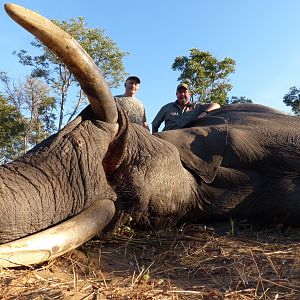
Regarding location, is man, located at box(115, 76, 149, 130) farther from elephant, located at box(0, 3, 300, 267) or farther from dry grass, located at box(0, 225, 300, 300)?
dry grass, located at box(0, 225, 300, 300)

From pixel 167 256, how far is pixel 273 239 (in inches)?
36.1

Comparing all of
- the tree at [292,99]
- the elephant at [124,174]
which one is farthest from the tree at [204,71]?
the elephant at [124,174]

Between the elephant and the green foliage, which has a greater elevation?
the green foliage

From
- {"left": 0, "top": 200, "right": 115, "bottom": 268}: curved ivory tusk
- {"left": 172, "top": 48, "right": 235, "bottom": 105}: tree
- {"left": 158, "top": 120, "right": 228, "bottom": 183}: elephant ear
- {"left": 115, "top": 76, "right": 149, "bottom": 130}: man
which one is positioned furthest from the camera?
{"left": 172, "top": 48, "right": 235, "bottom": 105}: tree

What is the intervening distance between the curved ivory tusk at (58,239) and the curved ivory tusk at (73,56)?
0.59m

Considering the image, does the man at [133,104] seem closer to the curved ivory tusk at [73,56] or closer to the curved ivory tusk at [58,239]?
the curved ivory tusk at [73,56]

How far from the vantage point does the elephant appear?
2.52 m

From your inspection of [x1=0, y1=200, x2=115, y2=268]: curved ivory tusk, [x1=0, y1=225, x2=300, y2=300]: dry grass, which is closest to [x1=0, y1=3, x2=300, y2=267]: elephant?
[x1=0, y1=200, x2=115, y2=268]: curved ivory tusk

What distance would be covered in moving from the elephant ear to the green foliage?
21.0 metres

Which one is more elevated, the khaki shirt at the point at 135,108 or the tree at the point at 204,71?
the tree at the point at 204,71

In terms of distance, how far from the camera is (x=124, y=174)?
10.6 feet

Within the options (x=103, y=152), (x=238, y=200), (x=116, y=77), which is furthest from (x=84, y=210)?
(x=116, y=77)

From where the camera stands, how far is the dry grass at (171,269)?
86.6 inches

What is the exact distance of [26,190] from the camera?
8.47 feet
